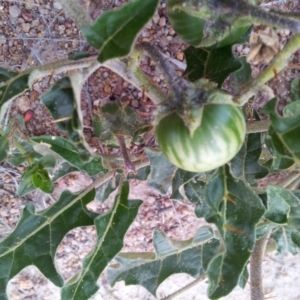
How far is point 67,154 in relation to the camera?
109cm

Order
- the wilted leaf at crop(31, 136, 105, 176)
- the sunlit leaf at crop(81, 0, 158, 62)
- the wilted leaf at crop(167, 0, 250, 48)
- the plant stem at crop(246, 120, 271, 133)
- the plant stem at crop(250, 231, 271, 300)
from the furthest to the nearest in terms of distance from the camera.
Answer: the plant stem at crop(250, 231, 271, 300) → the wilted leaf at crop(31, 136, 105, 176) → the plant stem at crop(246, 120, 271, 133) → the wilted leaf at crop(167, 0, 250, 48) → the sunlit leaf at crop(81, 0, 158, 62)

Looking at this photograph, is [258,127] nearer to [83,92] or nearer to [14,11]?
[83,92]

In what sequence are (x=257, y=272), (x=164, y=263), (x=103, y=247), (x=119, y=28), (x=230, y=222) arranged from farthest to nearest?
(x=164, y=263) → (x=257, y=272) → (x=103, y=247) → (x=230, y=222) → (x=119, y=28)

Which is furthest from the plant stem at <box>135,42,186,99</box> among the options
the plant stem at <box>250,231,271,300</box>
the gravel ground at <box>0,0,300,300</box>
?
the gravel ground at <box>0,0,300,300</box>

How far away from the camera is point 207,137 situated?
0.67 metres

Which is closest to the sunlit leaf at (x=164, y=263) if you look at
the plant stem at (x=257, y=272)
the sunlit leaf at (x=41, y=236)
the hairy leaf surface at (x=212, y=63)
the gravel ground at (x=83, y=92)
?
the plant stem at (x=257, y=272)

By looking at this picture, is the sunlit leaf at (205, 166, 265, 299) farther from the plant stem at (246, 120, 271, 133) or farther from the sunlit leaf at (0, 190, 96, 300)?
the sunlit leaf at (0, 190, 96, 300)

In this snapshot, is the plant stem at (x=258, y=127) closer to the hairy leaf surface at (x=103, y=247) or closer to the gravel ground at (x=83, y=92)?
the hairy leaf surface at (x=103, y=247)

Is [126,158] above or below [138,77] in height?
below

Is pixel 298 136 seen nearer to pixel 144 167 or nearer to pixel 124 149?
pixel 124 149

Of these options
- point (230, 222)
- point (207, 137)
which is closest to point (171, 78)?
point (207, 137)

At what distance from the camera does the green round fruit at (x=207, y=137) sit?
26.3 inches

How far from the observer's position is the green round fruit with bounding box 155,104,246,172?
669mm

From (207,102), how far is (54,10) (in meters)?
1.11
